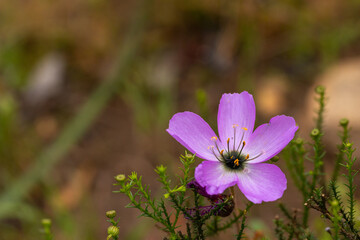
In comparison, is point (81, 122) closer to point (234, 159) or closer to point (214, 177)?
point (234, 159)

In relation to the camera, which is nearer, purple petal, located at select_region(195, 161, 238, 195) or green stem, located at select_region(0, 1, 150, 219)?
purple petal, located at select_region(195, 161, 238, 195)

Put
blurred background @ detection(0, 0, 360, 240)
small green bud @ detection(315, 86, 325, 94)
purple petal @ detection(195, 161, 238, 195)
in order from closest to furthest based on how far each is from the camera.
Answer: purple petal @ detection(195, 161, 238, 195), small green bud @ detection(315, 86, 325, 94), blurred background @ detection(0, 0, 360, 240)

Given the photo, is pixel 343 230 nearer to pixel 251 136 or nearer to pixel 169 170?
pixel 251 136

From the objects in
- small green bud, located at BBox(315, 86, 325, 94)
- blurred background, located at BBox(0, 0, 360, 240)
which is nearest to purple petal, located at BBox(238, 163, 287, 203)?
small green bud, located at BBox(315, 86, 325, 94)

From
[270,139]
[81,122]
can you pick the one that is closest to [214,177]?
[270,139]

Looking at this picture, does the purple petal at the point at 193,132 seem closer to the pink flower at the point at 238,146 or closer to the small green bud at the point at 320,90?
the pink flower at the point at 238,146

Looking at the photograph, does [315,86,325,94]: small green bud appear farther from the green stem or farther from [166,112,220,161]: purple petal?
the green stem
